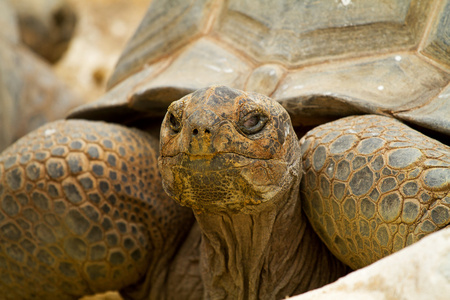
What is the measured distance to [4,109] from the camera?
15.7 feet

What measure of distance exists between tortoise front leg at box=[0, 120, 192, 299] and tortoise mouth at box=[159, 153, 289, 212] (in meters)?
0.63

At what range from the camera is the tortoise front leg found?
254 centimetres

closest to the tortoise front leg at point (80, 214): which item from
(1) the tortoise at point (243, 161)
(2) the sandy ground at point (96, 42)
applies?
(1) the tortoise at point (243, 161)

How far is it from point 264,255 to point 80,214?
804mm

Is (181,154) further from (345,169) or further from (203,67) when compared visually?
(203,67)

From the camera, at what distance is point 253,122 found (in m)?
1.94

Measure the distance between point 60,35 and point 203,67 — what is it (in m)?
5.31

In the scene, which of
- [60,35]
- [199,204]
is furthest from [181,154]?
[60,35]

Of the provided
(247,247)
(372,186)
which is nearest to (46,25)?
(247,247)

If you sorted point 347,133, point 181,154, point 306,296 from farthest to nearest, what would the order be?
point 347,133 → point 181,154 → point 306,296

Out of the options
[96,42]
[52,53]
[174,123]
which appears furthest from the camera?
[96,42]

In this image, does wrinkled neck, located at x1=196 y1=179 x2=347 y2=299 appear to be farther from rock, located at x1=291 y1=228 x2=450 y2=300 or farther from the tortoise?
rock, located at x1=291 y1=228 x2=450 y2=300

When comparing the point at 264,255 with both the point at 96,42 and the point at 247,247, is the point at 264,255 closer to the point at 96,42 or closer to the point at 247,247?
the point at 247,247

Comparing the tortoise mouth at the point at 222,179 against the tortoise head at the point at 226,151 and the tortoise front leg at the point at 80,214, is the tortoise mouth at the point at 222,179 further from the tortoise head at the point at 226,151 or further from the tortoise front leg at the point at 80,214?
the tortoise front leg at the point at 80,214
